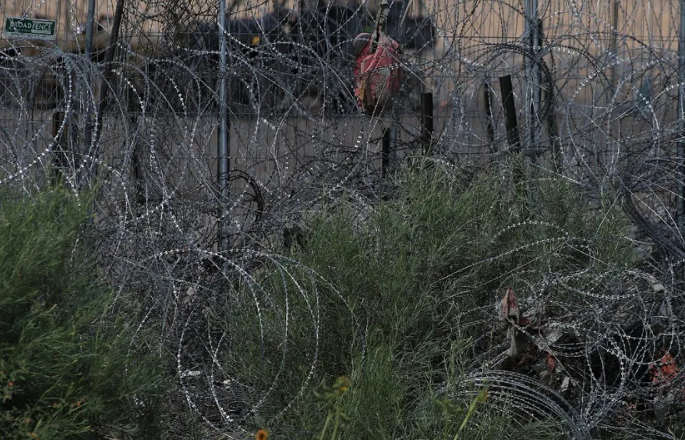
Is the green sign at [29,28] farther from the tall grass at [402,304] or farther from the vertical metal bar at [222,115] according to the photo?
the tall grass at [402,304]

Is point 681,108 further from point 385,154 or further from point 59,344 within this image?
point 59,344

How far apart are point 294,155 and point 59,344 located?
135 inches

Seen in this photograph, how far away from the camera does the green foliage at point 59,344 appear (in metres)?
3.18

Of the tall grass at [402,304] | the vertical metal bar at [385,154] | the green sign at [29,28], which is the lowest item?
the tall grass at [402,304]

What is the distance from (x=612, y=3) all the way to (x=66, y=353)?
5.35 meters

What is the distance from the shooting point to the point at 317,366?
461 cm

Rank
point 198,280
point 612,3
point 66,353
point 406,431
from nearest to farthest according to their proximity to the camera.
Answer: point 66,353, point 406,431, point 198,280, point 612,3

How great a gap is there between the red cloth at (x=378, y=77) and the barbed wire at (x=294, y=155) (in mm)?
122

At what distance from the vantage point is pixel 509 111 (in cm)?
661

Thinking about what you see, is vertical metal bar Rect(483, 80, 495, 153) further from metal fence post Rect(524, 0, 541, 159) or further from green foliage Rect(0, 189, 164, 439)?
green foliage Rect(0, 189, 164, 439)

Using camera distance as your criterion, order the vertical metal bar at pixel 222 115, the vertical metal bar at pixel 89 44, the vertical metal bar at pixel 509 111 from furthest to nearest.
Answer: the vertical metal bar at pixel 509 111, the vertical metal bar at pixel 222 115, the vertical metal bar at pixel 89 44

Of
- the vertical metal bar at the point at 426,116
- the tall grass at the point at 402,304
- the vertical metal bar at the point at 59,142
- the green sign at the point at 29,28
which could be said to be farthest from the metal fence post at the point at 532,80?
the green sign at the point at 29,28

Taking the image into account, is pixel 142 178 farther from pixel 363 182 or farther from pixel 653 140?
pixel 653 140

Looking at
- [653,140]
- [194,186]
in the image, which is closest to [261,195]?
[194,186]
